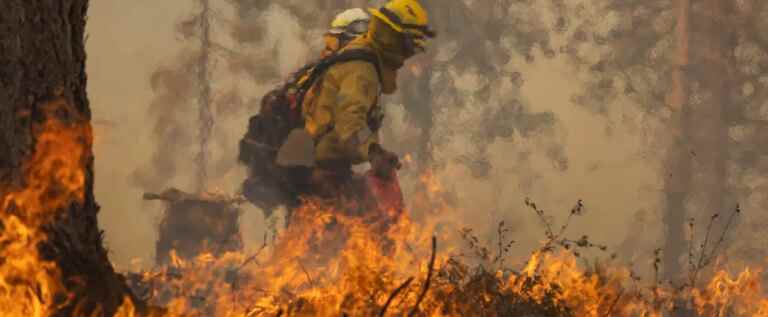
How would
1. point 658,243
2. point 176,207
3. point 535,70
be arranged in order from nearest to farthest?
point 176,207 → point 658,243 → point 535,70

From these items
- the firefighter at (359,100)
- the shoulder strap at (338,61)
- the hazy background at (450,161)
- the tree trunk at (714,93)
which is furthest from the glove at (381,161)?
the hazy background at (450,161)

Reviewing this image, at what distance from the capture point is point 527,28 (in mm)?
23781

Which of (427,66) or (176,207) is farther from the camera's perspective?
(427,66)

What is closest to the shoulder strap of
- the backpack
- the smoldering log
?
the backpack

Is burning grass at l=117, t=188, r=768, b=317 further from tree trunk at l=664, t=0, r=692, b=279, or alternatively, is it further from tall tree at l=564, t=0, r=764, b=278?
tree trunk at l=664, t=0, r=692, b=279

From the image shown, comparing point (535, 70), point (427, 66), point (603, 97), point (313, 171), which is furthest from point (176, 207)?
point (535, 70)

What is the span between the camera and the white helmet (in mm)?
8617

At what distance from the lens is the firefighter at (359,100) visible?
7551 millimetres

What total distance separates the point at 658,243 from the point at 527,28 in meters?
Result: 5.70

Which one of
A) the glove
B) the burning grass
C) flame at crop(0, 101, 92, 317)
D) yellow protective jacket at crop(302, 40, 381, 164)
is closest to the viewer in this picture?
flame at crop(0, 101, 92, 317)

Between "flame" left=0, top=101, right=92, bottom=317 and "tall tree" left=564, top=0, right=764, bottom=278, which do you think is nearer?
"flame" left=0, top=101, right=92, bottom=317

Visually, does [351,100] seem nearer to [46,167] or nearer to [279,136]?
[279,136]

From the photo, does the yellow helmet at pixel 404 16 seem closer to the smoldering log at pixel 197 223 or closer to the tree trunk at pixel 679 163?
the smoldering log at pixel 197 223

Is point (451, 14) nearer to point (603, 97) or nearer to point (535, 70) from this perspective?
point (603, 97)
